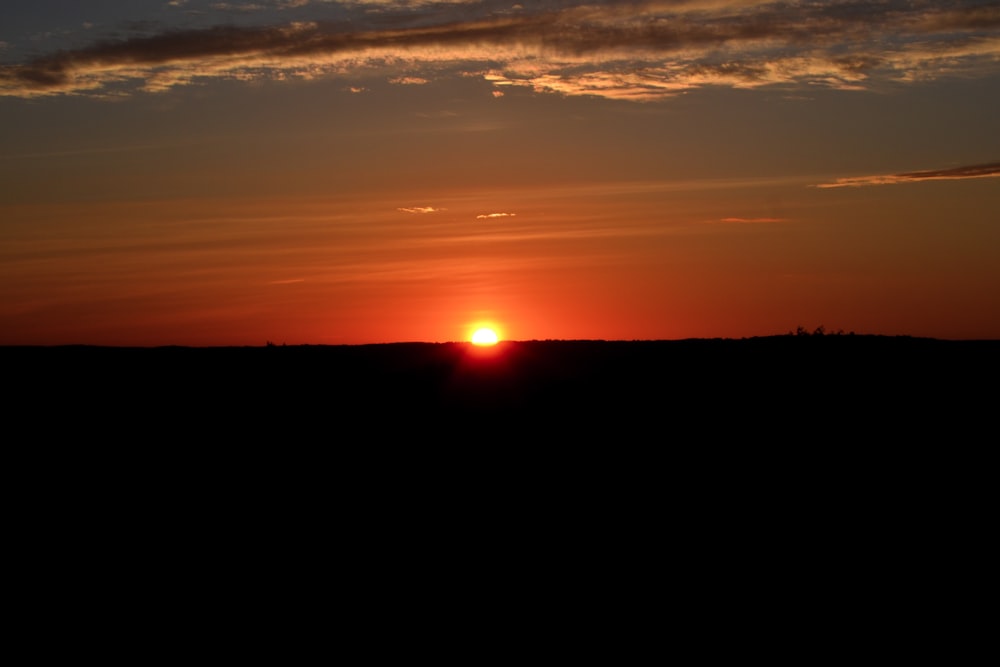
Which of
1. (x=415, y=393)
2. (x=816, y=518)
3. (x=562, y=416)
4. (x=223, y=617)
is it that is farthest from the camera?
(x=415, y=393)

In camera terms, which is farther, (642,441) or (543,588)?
(642,441)

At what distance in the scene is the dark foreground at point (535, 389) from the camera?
15047 millimetres

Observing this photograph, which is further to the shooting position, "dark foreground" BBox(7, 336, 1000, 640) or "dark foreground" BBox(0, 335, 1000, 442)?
"dark foreground" BBox(0, 335, 1000, 442)

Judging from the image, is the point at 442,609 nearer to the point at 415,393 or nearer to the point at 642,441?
the point at 642,441

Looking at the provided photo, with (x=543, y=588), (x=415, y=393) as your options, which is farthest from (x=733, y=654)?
(x=415, y=393)

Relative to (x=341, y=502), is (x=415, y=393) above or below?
above

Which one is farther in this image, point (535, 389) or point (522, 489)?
point (535, 389)

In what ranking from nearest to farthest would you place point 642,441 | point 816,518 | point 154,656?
point 154,656
point 816,518
point 642,441

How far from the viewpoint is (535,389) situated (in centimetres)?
1695

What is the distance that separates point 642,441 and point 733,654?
553cm

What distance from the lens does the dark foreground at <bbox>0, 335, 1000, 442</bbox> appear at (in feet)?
49.4

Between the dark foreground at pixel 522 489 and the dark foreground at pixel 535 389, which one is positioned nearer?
the dark foreground at pixel 522 489

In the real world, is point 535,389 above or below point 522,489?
above

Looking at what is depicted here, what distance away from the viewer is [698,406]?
15.9 meters
